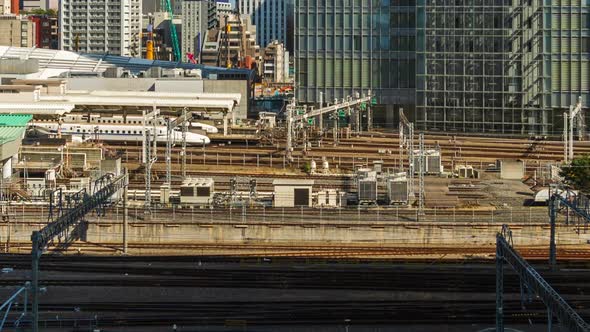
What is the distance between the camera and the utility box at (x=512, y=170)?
164 feet

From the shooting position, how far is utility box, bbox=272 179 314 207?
42.4 metres

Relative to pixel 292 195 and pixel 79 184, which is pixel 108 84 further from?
pixel 292 195

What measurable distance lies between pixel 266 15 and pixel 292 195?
152002 mm

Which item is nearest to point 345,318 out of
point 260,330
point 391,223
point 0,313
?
point 260,330

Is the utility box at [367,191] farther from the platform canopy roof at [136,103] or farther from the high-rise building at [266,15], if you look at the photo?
the high-rise building at [266,15]

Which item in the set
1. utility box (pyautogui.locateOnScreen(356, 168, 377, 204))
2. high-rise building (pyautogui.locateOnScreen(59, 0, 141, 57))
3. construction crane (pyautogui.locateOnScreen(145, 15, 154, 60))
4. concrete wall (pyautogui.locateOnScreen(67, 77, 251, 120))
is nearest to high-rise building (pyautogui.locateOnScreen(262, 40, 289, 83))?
construction crane (pyautogui.locateOnScreen(145, 15, 154, 60))

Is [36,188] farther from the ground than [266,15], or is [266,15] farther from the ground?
[266,15]

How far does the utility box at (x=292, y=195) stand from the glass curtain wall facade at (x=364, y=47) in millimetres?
23052

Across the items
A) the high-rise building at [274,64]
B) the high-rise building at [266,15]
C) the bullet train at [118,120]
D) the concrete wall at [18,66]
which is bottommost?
the bullet train at [118,120]

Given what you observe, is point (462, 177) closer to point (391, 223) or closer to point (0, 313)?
point (391, 223)

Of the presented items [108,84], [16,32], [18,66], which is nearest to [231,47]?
[16,32]

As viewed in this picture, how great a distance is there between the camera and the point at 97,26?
144 metres

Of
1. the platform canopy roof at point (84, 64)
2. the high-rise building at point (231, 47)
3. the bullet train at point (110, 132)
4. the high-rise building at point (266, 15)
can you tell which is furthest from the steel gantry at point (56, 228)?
the high-rise building at point (266, 15)

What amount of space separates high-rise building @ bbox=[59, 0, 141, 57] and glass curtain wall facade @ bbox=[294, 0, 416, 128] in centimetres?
7931
